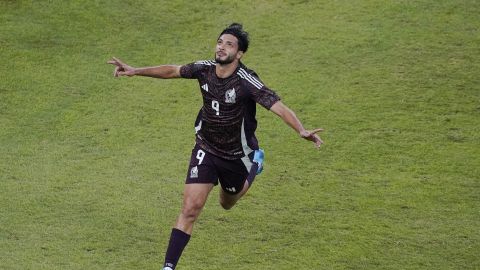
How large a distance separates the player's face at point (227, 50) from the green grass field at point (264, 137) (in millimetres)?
2150

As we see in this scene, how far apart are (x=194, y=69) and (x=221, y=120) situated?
0.63 meters

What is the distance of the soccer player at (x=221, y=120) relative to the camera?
10.0 metres

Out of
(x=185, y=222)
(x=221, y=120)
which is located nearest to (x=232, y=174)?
(x=221, y=120)

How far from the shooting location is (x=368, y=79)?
15.6 metres

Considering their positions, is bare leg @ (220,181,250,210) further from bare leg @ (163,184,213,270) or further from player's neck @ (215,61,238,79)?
player's neck @ (215,61,238,79)

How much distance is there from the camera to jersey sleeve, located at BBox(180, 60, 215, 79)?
412 inches

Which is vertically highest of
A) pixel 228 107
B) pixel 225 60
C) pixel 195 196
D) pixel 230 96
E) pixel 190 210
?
pixel 225 60

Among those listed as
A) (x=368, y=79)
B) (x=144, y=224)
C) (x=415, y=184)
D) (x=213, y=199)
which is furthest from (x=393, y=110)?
(x=144, y=224)

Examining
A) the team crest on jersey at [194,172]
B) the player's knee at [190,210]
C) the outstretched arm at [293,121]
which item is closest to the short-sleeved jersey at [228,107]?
the outstretched arm at [293,121]

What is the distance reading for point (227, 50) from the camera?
1021 centimetres

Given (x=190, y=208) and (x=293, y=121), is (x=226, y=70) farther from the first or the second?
(x=190, y=208)

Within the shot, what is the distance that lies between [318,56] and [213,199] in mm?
4578

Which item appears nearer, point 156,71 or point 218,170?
point 218,170

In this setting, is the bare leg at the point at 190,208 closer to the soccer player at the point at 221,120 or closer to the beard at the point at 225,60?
the soccer player at the point at 221,120
